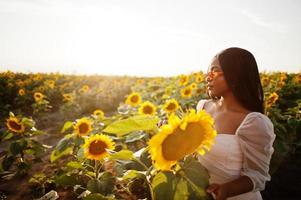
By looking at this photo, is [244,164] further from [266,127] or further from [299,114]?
[299,114]

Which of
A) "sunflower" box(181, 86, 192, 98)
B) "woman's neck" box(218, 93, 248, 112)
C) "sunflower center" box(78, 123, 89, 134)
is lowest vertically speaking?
"sunflower center" box(78, 123, 89, 134)

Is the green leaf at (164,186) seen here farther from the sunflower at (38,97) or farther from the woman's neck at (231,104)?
the sunflower at (38,97)

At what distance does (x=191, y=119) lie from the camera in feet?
4.37

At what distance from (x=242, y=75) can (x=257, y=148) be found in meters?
0.45

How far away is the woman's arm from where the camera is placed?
59.6 inches

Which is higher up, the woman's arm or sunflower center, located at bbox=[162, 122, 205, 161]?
sunflower center, located at bbox=[162, 122, 205, 161]

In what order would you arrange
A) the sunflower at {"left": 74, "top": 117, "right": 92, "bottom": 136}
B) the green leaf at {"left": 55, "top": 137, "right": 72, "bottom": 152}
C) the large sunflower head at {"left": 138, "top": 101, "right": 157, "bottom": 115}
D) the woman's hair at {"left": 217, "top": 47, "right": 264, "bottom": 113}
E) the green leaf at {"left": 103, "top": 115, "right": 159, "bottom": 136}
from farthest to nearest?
the large sunflower head at {"left": 138, "top": 101, "right": 157, "bottom": 115} < the sunflower at {"left": 74, "top": 117, "right": 92, "bottom": 136} < the green leaf at {"left": 55, "top": 137, "right": 72, "bottom": 152} < the woman's hair at {"left": 217, "top": 47, "right": 264, "bottom": 113} < the green leaf at {"left": 103, "top": 115, "right": 159, "bottom": 136}

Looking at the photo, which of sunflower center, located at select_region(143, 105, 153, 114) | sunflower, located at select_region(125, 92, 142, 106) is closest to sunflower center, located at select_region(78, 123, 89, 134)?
sunflower center, located at select_region(143, 105, 153, 114)

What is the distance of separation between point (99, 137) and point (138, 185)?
3.11ft

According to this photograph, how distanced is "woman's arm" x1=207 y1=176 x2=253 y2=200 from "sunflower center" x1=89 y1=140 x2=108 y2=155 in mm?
1415

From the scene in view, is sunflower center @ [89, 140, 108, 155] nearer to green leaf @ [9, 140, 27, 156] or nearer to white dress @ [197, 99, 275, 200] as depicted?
white dress @ [197, 99, 275, 200]

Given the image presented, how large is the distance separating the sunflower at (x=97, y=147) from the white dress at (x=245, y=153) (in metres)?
1.18

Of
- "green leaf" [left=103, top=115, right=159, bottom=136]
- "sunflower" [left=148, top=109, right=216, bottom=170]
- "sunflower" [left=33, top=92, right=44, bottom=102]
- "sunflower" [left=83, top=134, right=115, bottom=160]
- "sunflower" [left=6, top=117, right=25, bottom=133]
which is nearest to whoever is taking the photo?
"sunflower" [left=148, top=109, right=216, bottom=170]

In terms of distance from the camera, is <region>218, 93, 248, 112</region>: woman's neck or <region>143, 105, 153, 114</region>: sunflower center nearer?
<region>218, 93, 248, 112</region>: woman's neck
